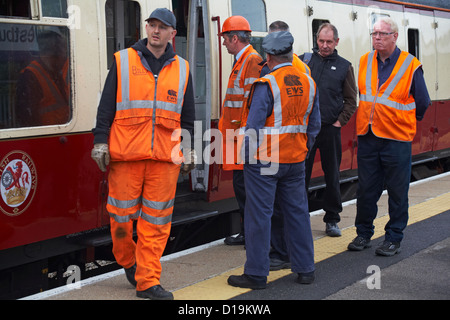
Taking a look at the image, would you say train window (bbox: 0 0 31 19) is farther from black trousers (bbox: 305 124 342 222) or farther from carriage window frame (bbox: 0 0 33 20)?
black trousers (bbox: 305 124 342 222)

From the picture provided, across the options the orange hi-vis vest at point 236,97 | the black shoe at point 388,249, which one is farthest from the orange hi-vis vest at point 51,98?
the black shoe at point 388,249

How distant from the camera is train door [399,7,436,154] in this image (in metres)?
10.6

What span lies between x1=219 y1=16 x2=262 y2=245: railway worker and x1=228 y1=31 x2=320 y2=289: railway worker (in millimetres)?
942

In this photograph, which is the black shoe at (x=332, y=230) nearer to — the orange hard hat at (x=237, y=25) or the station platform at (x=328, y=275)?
the station platform at (x=328, y=275)

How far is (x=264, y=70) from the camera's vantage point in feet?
18.7

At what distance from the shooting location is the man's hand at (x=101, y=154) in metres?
4.53

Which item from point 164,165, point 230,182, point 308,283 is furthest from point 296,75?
point 230,182

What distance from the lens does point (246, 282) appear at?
4.94 m

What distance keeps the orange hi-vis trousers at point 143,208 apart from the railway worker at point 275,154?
2.03 ft

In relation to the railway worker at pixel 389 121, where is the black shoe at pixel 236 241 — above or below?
below

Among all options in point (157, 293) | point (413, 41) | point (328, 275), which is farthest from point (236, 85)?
point (413, 41)

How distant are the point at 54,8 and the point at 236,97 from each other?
1688 mm

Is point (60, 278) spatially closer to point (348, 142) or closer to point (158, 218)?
point (158, 218)

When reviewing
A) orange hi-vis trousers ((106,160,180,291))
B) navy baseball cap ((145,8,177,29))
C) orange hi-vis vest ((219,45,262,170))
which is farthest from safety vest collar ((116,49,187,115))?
orange hi-vis vest ((219,45,262,170))
